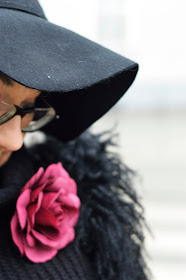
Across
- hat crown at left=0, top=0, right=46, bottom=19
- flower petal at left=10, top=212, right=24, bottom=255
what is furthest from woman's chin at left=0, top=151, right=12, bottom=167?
hat crown at left=0, top=0, right=46, bottom=19

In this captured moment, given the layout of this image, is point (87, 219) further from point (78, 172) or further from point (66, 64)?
point (66, 64)

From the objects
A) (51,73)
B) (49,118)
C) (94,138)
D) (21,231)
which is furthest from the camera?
(94,138)

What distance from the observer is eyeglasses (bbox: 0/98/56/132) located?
3.06 feet

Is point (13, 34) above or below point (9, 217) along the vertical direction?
above

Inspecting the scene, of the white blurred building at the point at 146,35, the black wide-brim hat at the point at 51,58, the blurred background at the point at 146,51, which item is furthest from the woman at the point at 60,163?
the white blurred building at the point at 146,35

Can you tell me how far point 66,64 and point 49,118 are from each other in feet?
0.95

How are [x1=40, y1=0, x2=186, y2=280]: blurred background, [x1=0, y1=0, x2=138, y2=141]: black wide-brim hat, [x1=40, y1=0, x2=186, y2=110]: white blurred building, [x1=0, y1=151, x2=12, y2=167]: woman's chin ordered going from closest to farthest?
[x1=0, y1=0, x2=138, y2=141]: black wide-brim hat < [x1=0, y1=151, x2=12, y2=167]: woman's chin < [x1=40, y1=0, x2=186, y2=280]: blurred background < [x1=40, y1=0, x2=186, y2=110]: white blurred building

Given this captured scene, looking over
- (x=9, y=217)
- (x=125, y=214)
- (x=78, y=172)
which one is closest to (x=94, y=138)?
(x=78, y=172)

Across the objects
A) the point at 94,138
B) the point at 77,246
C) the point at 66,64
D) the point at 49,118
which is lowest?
the point at 77,246

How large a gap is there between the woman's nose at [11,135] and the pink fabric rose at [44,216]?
0.10 metres

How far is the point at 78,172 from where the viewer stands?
116cm

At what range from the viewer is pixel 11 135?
95 centimetres

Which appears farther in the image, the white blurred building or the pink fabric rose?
the white blurred building

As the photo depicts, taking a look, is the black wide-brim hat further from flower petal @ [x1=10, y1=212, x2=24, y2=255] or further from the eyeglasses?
flower petal @ [x1=10, y1=212, x2=24, y2=255]
